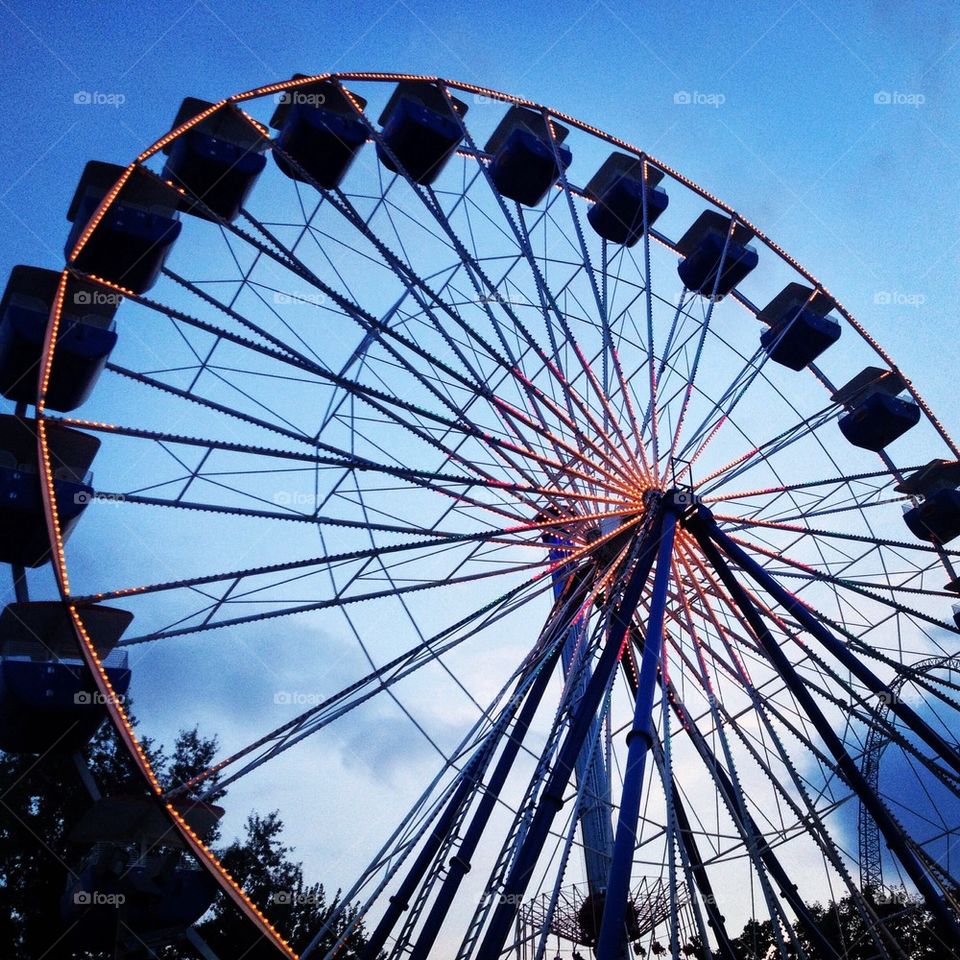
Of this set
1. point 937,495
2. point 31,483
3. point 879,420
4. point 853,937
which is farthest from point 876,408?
point 853,937

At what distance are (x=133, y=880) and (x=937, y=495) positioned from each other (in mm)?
12244

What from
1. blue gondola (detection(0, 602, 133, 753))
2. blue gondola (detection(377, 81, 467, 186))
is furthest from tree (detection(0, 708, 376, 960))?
blue gondola (detection(377, 81, 467, 186))

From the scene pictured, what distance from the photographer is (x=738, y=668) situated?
10656 mm

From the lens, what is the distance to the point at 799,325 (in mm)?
13945

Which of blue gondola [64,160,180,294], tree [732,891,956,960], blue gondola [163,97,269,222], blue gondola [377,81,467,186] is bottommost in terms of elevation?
tree [732,891,956,960]

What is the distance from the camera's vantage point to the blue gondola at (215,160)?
33.6ft

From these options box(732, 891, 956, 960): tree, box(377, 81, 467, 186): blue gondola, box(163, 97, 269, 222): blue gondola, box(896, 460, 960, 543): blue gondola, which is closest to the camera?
box(163, 97, 269, 222): blue gondola

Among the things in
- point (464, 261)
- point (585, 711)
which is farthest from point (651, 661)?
point (464, 261)

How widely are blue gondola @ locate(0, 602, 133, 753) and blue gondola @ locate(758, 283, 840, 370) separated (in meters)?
10.1

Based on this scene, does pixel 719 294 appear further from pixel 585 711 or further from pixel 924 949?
pixel 924 949

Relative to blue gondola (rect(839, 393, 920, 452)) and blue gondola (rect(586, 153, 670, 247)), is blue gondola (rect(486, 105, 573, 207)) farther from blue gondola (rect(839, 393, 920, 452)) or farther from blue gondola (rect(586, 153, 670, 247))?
blue gondola (rect(839, 393, 920, 452))

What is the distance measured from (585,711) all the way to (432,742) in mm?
1794

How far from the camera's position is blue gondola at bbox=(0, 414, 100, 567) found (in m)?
8.96

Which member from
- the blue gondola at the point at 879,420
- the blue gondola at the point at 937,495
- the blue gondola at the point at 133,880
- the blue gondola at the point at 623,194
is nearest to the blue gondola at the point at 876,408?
the blue gondola at the point at 879,420
